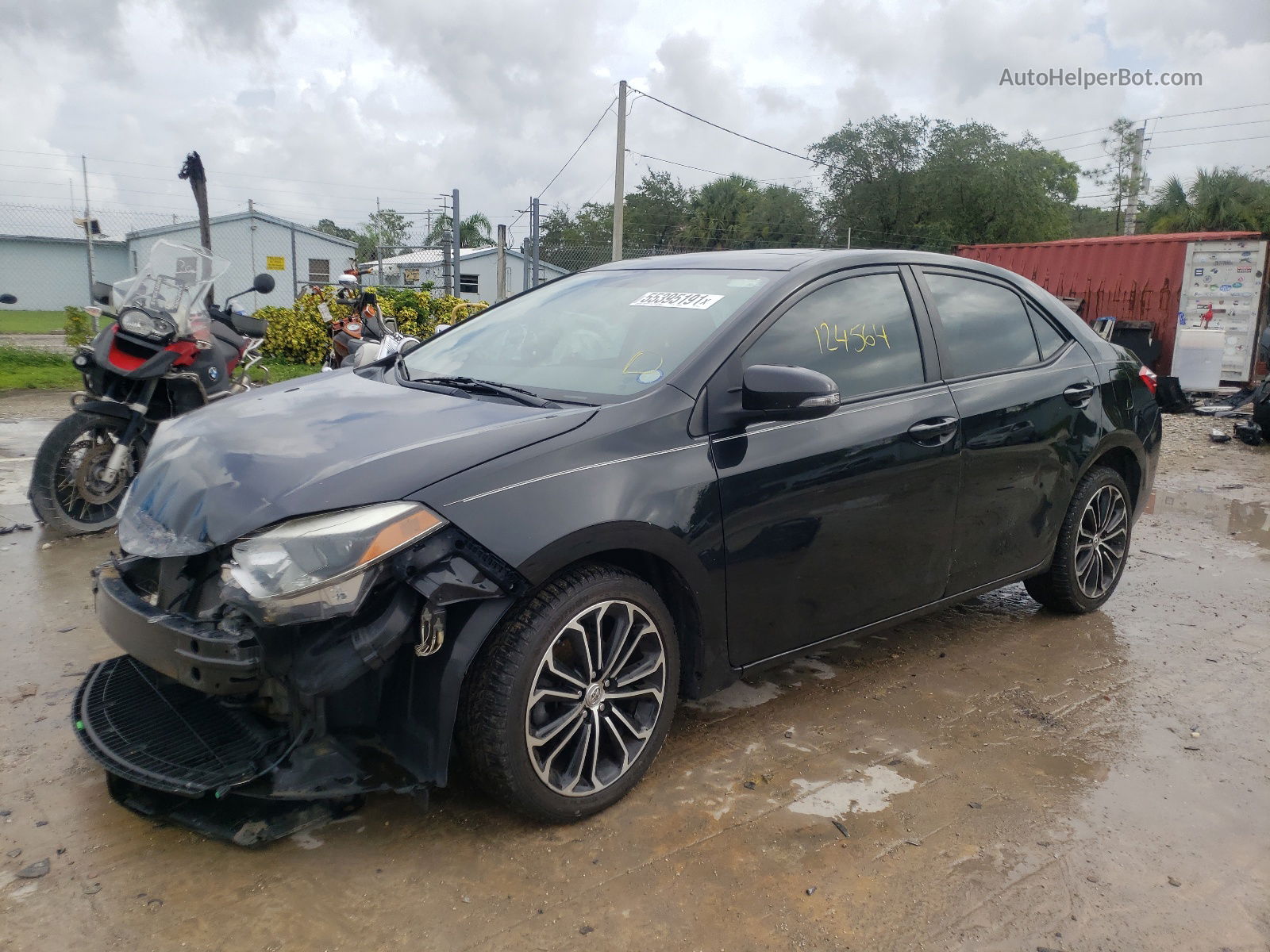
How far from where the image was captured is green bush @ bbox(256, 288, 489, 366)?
1434 centimetres

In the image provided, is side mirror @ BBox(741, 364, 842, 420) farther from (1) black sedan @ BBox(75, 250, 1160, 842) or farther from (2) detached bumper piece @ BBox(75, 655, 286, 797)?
(2) detached bumper piece @ BBox(75, 655, 286, 797)

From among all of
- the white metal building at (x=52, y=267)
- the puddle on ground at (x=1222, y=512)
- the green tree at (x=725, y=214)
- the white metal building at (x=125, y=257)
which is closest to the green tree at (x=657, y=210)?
the green tree at (x=725, y=214)

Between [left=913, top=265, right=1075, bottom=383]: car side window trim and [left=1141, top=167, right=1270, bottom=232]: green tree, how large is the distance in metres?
32.4

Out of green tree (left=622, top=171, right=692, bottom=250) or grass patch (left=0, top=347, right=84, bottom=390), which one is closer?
grass patch (left=0, top=347, right=84, bottom=390)

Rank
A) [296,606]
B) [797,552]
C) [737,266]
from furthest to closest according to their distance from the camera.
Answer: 1. [737,266]
2. [797,552]
3. [296,606]

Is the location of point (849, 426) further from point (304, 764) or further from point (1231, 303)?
point (1231, 303)

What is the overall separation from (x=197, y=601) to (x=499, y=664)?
0.82 metres

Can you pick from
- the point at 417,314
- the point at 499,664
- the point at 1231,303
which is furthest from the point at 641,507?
the point at 1231,303

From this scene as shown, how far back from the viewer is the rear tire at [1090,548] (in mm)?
4484

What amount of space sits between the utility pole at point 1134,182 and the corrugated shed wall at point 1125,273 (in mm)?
20274

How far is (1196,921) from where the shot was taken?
A: 2.50 m

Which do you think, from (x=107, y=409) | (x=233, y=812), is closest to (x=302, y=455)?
(x=233, y=812)

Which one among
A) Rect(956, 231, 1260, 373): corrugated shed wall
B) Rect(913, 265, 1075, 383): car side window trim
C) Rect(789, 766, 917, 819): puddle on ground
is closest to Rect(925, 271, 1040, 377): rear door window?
Rect(913, 265, 1075, 383): car side window trim

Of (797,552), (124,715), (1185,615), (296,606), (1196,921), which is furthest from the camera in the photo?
(1185,615)
